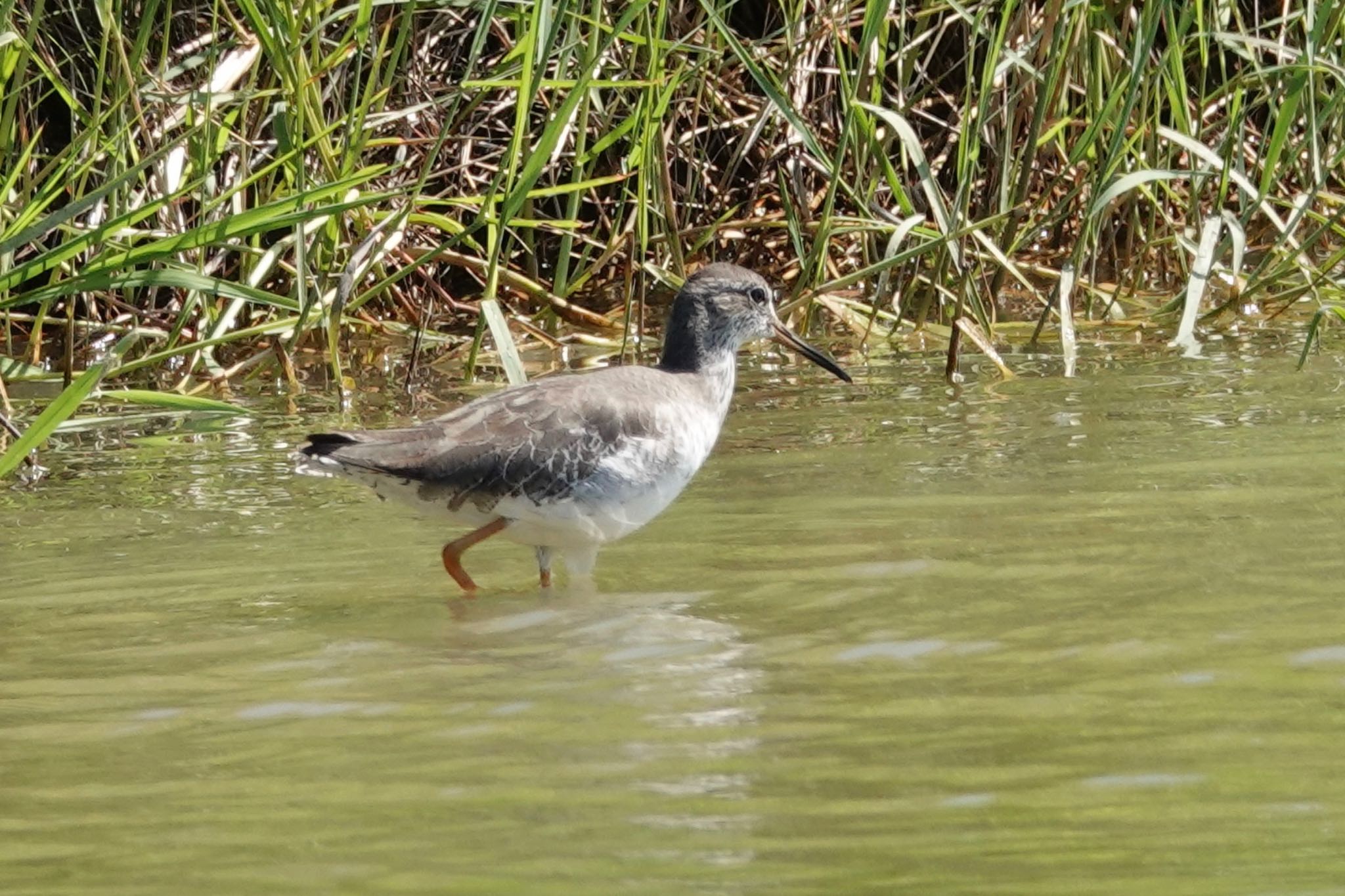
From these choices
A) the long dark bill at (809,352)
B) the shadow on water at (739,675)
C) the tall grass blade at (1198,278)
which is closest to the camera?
the shadow on water at (739,675)

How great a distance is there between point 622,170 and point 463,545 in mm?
4061

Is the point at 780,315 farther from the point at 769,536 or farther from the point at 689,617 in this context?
the point at 689,617

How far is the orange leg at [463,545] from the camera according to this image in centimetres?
566

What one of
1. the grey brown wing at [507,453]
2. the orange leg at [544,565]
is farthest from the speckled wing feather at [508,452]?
the orange leg at [544,565]

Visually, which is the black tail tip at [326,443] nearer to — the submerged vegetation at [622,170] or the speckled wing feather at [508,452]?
the speckled wing feather at [508,452]

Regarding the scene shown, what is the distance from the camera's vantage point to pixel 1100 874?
10.1 ft

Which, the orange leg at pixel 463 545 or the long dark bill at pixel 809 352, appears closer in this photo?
the orange leg at pixel 463 545

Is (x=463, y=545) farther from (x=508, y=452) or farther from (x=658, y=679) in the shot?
(x=658, y=679)

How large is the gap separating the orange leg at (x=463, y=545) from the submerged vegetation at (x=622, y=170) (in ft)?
3.64

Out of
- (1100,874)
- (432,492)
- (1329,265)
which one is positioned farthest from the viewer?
(1329,265)

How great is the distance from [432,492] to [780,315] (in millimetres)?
3055

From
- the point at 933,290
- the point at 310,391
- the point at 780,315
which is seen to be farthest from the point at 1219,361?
the point at 310,391

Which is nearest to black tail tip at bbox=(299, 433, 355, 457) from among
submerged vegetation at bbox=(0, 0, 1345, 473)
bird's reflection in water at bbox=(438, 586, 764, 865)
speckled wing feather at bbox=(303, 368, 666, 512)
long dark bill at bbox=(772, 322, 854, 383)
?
speckled wing feather at bbox=(303, 368, 666, 512)

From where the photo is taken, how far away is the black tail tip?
18.2 feet
